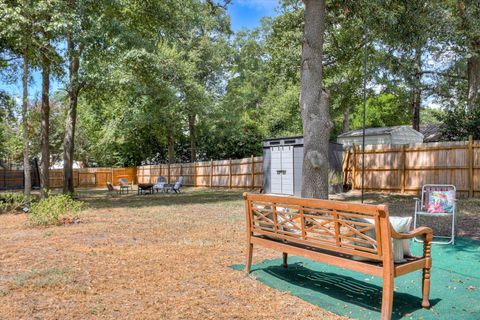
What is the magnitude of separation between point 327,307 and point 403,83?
16.7 meters

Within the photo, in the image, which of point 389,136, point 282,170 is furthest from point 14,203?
point 389,136

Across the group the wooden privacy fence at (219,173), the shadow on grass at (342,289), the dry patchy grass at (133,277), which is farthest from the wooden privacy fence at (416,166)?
the shadow on grass at (342,289)

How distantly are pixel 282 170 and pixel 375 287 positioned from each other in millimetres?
11652

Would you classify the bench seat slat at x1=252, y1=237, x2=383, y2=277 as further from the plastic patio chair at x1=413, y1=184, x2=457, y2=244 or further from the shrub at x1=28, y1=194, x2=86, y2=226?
the shrub at x1=28, y1=194, x2=86, y2=226

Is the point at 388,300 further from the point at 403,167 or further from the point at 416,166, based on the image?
the point at 403,167

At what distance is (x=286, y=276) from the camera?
14.7 feet

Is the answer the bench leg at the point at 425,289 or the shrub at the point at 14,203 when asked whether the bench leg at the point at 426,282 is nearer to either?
the bench leg at the point at 425,289

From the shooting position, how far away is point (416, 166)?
1398 cm

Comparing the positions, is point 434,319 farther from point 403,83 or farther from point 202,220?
Result: point 403,83

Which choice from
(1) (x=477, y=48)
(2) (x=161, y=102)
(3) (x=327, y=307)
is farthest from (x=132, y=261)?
(2) (x=161, y=102)

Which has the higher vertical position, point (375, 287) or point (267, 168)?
point (267, 168)

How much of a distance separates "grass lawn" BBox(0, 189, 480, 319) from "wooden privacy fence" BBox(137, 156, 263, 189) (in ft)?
38.9

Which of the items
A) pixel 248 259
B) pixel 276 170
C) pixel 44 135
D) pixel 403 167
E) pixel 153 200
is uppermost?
pixel 44 135

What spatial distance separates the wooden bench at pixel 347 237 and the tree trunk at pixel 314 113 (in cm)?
299
